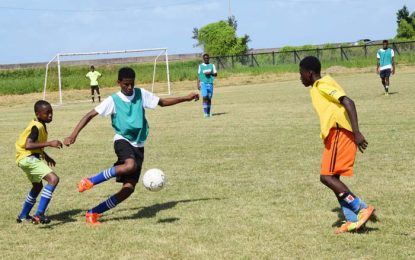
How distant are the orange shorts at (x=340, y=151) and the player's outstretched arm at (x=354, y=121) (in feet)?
0.72

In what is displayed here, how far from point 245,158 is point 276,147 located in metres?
1.27

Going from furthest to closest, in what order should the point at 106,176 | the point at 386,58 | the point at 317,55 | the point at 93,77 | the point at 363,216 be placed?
1. the point at 317,55
2. the point at 93,77
3. the point at 386,58
4. the point at 106,176
5. the point at 363,216

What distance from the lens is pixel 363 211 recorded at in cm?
664

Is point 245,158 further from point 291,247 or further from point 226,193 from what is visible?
point 291,247

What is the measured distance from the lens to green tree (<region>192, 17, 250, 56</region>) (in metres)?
73.1

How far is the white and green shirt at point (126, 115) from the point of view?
7.54 m

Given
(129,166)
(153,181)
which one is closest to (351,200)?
(153,181)

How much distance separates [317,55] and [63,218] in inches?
2027

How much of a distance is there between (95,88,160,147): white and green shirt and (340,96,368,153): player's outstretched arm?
241 cm

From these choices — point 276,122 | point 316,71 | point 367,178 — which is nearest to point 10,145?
point 276,122

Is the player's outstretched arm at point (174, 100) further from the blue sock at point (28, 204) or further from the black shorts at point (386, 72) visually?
the black shorts at point (386, 72)

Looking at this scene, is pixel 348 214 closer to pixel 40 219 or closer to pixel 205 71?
pixel 40 219

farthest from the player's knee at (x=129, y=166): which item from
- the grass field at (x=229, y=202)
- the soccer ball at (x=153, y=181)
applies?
the grass field at (x=229, y=202)

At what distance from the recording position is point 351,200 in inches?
264
